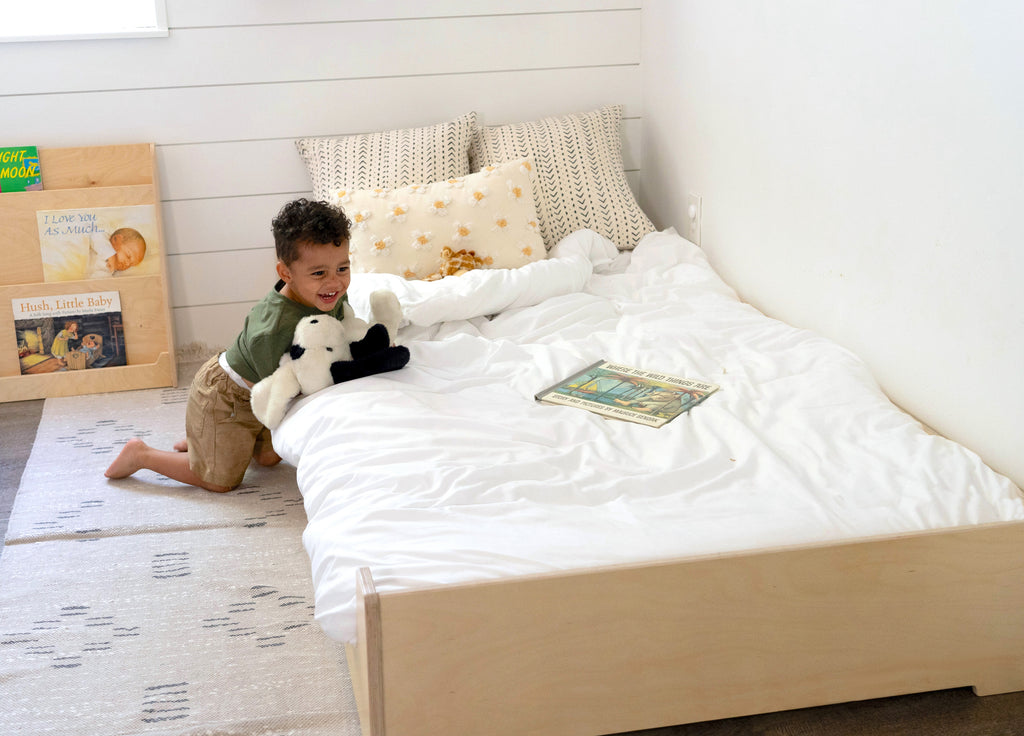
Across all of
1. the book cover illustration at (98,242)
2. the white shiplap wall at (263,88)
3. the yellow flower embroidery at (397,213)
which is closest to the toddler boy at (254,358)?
the yellow flower embroidery at (397,213)

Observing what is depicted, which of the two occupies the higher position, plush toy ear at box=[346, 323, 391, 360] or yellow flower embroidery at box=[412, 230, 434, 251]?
yellow flower embroidery at box=[412, 230, 434, 251]

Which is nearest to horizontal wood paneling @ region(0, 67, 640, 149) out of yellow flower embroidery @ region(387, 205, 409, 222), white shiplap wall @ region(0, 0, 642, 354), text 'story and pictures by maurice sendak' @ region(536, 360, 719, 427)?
white shiplap wall @ region(0, 0, 642, 354)

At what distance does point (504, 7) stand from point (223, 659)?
205 centimetres

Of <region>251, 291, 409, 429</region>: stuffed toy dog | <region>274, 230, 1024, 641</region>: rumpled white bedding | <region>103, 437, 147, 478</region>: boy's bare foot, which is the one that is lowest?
<region>103, 437, 147, 478</region>: boy's bare foot

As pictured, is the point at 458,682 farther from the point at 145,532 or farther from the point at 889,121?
the point at 889,121

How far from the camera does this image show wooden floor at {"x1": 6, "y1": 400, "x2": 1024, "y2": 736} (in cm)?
128

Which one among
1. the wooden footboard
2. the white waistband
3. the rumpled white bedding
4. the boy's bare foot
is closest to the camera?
the wooden footboard

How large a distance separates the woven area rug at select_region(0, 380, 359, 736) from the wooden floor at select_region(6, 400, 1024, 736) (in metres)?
0.52

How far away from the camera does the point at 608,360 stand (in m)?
1.93

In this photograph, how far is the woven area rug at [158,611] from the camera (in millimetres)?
1369

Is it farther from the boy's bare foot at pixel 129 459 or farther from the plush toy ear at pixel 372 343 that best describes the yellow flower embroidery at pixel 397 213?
the boy's bare foot at pixel 129 459

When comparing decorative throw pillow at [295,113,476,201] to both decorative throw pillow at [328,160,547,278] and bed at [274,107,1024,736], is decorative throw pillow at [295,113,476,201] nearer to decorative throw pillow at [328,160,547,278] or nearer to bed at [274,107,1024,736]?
decorative throw pillow at [328,160,547,278]

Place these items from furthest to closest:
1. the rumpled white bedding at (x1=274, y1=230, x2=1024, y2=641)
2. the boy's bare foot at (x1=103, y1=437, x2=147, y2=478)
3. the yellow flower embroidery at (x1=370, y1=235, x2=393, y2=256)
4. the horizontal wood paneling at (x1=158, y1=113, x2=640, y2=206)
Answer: the horizontal wood paneling at (x1=158, y1=113, x2=640, y2=206) < the yellow flower embroidery at (x1=370, y1=235, x2=393, y2=256) < the boy's bare foot at (x1=103, y1=437, x2=147, y2=478) < the rumpled white bedding at (x1=274, y1=230, x2=1024, y2=641)

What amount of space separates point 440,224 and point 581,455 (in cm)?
108
